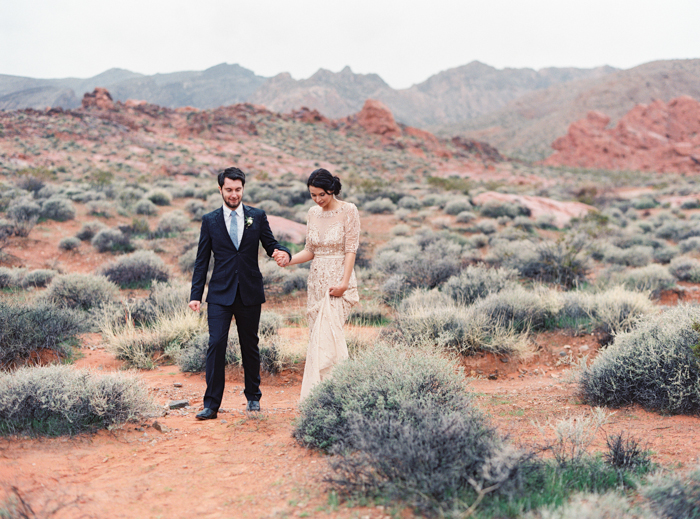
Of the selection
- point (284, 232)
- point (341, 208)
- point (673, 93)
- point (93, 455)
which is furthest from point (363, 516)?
point (673, 93)

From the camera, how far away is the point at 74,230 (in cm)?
1260

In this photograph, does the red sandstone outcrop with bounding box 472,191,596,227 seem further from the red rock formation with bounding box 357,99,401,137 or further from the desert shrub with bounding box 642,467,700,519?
the red rock formation with bounding box 357,99,401,137

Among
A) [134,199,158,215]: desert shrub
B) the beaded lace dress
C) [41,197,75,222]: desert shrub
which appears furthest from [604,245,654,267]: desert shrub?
[41,197,75,222]: desert shrub

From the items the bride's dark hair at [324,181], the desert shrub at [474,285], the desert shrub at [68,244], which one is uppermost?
the bride's dark hair at [324,181]

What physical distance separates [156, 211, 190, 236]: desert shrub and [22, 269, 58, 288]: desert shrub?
12.7 ft

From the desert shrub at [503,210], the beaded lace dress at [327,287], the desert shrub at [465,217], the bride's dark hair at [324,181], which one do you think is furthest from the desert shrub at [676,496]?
the desert shrub at [503,210]

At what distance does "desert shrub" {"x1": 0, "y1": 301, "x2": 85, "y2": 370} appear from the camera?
522 centimetres

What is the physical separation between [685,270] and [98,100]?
52472 mm

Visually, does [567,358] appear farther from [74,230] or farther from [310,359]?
[74,230]

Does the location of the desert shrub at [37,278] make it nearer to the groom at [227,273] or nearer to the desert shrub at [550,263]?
the groom at [227,273]

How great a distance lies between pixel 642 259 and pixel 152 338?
451 inches

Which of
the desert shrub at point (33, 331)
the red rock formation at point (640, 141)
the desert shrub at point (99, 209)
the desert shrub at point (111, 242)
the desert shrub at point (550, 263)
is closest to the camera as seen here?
the desert shrub at point (33, 331)

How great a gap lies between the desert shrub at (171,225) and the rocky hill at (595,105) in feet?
219

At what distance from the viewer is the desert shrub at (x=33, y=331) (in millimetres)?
5219
